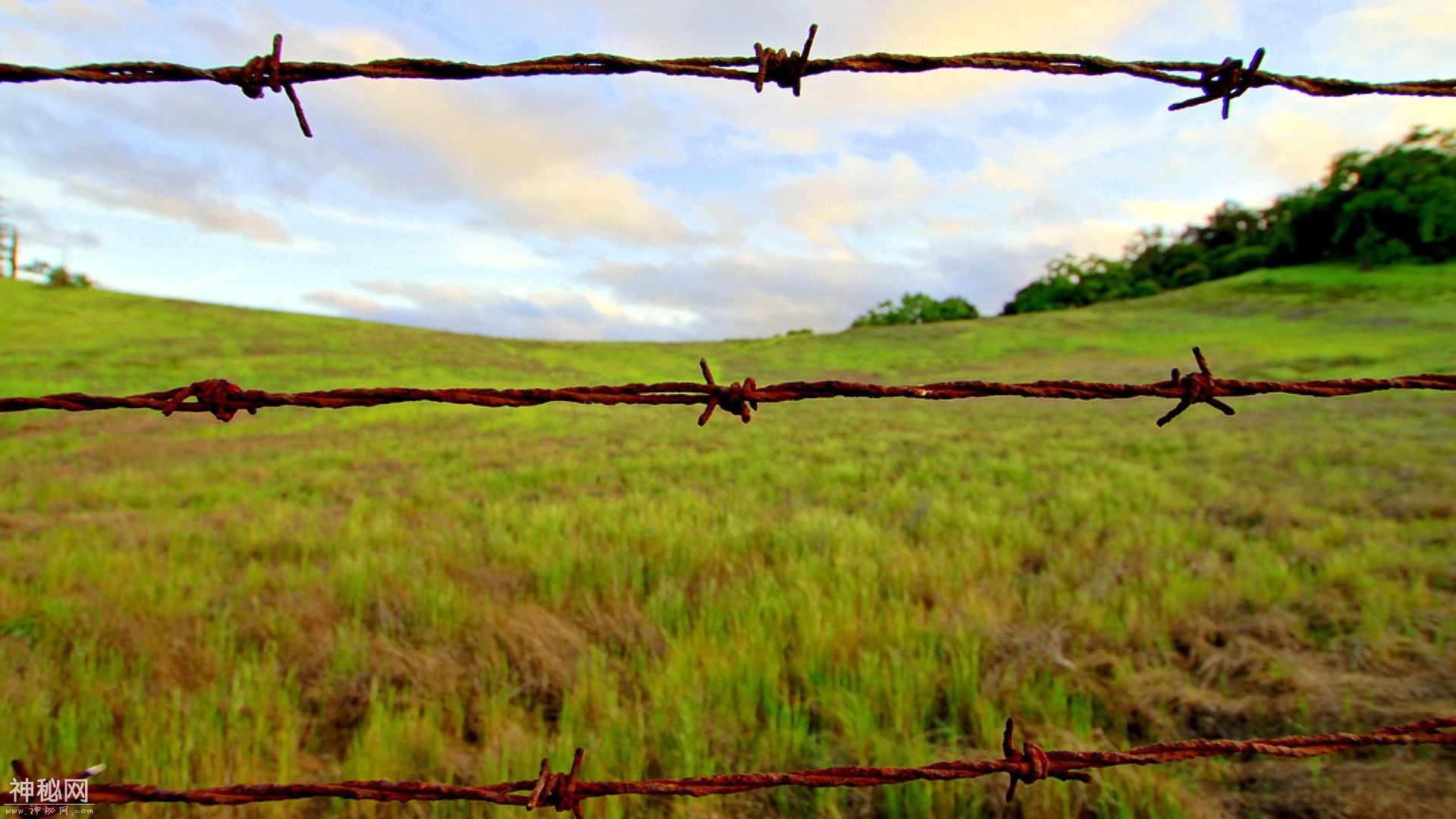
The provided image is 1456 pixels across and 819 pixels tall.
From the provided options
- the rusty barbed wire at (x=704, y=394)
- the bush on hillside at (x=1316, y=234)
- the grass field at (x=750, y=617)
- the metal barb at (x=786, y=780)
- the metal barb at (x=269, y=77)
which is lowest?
the grass field at (x=750, y=617)

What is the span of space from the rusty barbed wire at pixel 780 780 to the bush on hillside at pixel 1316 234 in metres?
51.5

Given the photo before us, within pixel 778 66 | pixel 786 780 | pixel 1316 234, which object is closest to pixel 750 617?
pixel 786 780

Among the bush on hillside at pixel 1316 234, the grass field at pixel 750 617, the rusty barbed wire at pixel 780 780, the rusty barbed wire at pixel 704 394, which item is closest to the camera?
the rusty barbed wire at pixel 780 780

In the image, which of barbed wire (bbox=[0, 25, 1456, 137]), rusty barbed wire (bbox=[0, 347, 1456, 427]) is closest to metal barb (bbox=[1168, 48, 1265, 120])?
barbed wire (bbox=[0, 25, 1456, 137])

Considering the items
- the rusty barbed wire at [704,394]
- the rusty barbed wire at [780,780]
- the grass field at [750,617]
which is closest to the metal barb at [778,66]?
the rusty barbed wire at [704,394]

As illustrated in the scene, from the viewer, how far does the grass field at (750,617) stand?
7.29 feet

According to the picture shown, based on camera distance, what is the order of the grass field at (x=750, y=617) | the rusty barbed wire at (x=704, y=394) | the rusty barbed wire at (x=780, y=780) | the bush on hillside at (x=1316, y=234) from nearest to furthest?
the rusty barbed wire at (x=780, y=780) < the rusty barbed wire at (x=704, y=394) < the grass field at (x=750, y=617) < the bush on hillside at (x=1316, y=234)

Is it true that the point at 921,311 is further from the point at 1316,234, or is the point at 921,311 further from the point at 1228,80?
the point at 1228,80

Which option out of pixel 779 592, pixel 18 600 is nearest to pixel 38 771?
pixel 18 600

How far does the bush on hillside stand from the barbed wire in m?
50.8

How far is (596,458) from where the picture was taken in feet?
30.4

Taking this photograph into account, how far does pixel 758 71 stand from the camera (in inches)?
59.6

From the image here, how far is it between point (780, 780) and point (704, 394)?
739 mm

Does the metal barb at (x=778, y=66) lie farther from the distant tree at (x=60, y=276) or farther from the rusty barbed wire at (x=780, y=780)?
the distant tree at (x=60, y=276)
